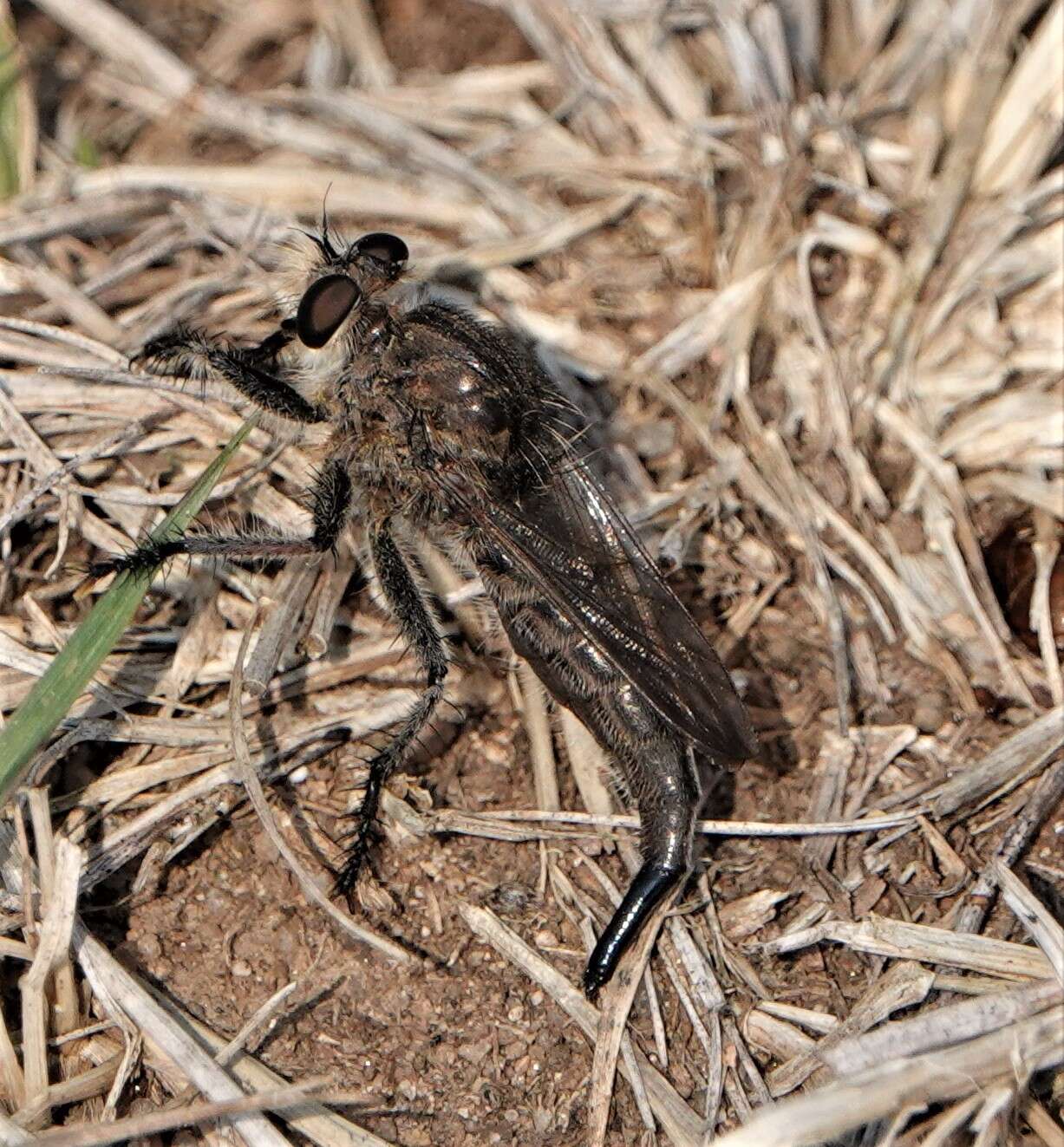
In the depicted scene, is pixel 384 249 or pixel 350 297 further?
pixel 384 249

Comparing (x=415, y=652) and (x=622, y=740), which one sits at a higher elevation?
(x=415, y=652)

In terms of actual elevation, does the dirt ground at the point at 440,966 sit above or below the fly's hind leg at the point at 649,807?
below

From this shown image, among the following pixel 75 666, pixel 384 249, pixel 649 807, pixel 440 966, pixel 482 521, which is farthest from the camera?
pixel 384 249

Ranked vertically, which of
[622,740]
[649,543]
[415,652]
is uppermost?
[649,543]

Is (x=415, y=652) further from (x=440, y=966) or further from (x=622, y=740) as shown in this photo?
(x=440, y=966)

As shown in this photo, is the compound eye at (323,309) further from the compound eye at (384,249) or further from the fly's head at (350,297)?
the compound eye at (384,249)

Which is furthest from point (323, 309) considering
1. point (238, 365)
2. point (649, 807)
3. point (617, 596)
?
point (649, 807)

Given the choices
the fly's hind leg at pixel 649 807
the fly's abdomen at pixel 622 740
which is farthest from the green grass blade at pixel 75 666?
the fly's hind leg at pixel 649 807
